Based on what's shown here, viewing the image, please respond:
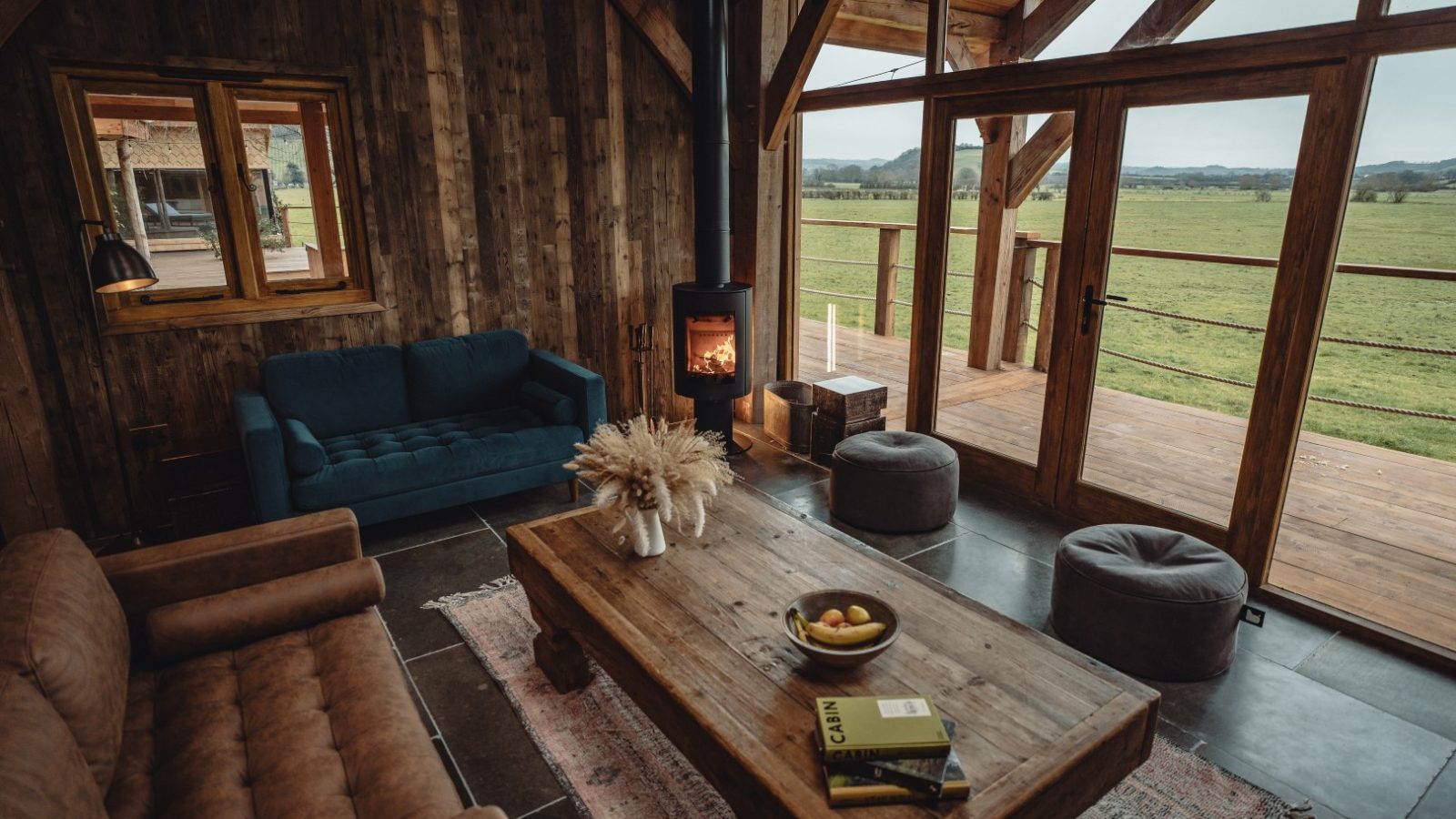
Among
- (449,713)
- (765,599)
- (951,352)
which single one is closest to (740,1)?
(951,352)

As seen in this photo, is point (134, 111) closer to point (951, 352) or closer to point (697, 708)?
point (697, 708)

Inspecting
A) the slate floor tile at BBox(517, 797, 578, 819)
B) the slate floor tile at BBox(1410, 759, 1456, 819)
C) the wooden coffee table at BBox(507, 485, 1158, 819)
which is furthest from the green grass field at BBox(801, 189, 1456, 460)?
the slate floor tile at BBox(517, 797, 578, 819)

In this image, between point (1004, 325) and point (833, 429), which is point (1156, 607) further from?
point (1004, 325)

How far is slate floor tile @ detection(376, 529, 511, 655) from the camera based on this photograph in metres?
2.97

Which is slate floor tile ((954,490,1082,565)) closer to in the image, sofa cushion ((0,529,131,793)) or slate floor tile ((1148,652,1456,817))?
slate floor tile ((1148,652,1456,817))

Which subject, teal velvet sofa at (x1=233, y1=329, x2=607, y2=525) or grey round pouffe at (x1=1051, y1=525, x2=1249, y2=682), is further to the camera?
teal velvet sofa at (x1=233, y1=329, x2=607, y2=525)

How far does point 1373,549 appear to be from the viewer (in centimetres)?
348

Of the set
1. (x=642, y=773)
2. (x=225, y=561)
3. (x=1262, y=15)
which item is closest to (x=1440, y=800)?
(x=642, y=773)

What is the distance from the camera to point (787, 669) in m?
1.91

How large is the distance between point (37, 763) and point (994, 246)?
5910 millimetres

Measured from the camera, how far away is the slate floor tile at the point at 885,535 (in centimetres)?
365

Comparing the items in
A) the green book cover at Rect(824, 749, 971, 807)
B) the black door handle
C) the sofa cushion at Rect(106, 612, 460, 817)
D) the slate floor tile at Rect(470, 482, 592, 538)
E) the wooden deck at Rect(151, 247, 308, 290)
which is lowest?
the slate floor tile at Rect(470, 482, 592, 538)

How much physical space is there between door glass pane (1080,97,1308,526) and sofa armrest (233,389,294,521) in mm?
3768

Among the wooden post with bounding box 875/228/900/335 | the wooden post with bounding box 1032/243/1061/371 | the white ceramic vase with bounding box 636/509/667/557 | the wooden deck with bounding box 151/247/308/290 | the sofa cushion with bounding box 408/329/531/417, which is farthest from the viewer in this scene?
the wooden post with bounding box 875/228/900/335
